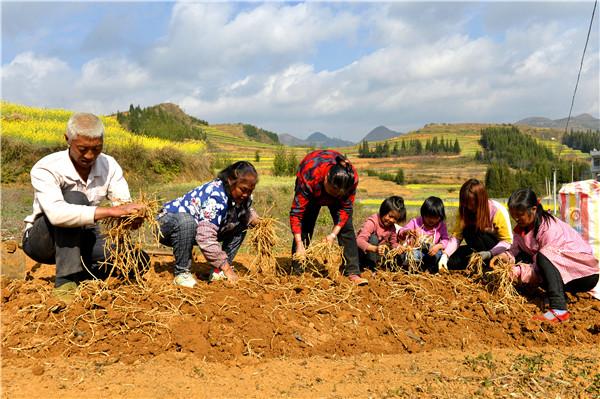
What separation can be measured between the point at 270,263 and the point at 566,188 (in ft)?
9.18

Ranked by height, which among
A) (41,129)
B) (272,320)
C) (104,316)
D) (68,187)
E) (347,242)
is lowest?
(272,320)

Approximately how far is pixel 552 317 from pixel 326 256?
182 cm

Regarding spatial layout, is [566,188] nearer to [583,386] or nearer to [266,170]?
[583,386]

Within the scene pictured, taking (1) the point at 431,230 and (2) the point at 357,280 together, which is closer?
(2) the point at 357,280

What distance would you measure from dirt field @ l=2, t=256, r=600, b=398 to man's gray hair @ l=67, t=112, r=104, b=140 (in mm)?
1080

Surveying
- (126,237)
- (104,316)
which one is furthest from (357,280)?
(104,316)

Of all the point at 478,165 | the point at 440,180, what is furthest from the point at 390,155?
the point at 440,180

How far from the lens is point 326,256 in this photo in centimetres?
423

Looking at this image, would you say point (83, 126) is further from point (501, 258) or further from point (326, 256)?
point (501, 258)

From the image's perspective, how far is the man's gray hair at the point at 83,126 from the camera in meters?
3.13

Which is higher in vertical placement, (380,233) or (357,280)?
(380,233)

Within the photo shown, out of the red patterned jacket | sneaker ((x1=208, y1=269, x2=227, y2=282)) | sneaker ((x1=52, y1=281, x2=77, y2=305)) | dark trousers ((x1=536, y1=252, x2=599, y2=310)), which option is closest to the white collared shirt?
sneaker ((x1=52, y1=281, x2=77, y2=305))

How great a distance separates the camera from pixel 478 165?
50438 millimetres

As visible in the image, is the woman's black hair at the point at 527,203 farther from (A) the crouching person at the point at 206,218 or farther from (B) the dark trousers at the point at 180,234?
(B) the dark trousers at the point at 180,234
